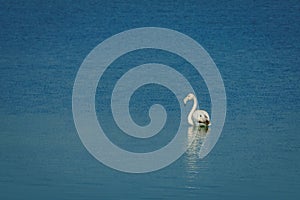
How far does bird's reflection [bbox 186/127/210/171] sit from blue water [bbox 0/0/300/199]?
6cm

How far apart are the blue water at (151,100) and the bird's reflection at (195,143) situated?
6cm

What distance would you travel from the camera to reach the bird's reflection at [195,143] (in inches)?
652

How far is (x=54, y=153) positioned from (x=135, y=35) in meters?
16.4

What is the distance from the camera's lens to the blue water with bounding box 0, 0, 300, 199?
49.5 feet

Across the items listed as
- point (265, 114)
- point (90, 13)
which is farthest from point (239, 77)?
point (90, 13)

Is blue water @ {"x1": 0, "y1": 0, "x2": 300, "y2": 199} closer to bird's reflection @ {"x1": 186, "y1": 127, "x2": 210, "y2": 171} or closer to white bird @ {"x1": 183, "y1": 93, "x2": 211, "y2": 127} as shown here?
bird's reflection @ {"x1": 186, "y1": 127, "x2": 210, "y2": 171}

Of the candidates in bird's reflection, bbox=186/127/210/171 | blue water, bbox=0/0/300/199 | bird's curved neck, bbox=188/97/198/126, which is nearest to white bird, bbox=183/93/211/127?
A: bird's curved neck, bbox=188/97/198/126

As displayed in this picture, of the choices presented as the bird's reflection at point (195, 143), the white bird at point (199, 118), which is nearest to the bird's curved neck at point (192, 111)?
the white bird at point (199, 118)

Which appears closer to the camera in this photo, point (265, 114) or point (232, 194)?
point (232, 194)

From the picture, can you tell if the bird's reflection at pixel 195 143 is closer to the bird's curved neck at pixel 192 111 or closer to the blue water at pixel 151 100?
the blue water at pixel 151 100

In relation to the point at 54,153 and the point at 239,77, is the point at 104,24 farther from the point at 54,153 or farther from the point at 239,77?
the point at 54,153

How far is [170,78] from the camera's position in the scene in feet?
80.7

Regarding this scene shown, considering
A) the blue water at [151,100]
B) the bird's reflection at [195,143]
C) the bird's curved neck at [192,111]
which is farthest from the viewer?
the bird's curved neck at [192,111]

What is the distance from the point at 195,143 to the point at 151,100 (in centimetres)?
376
